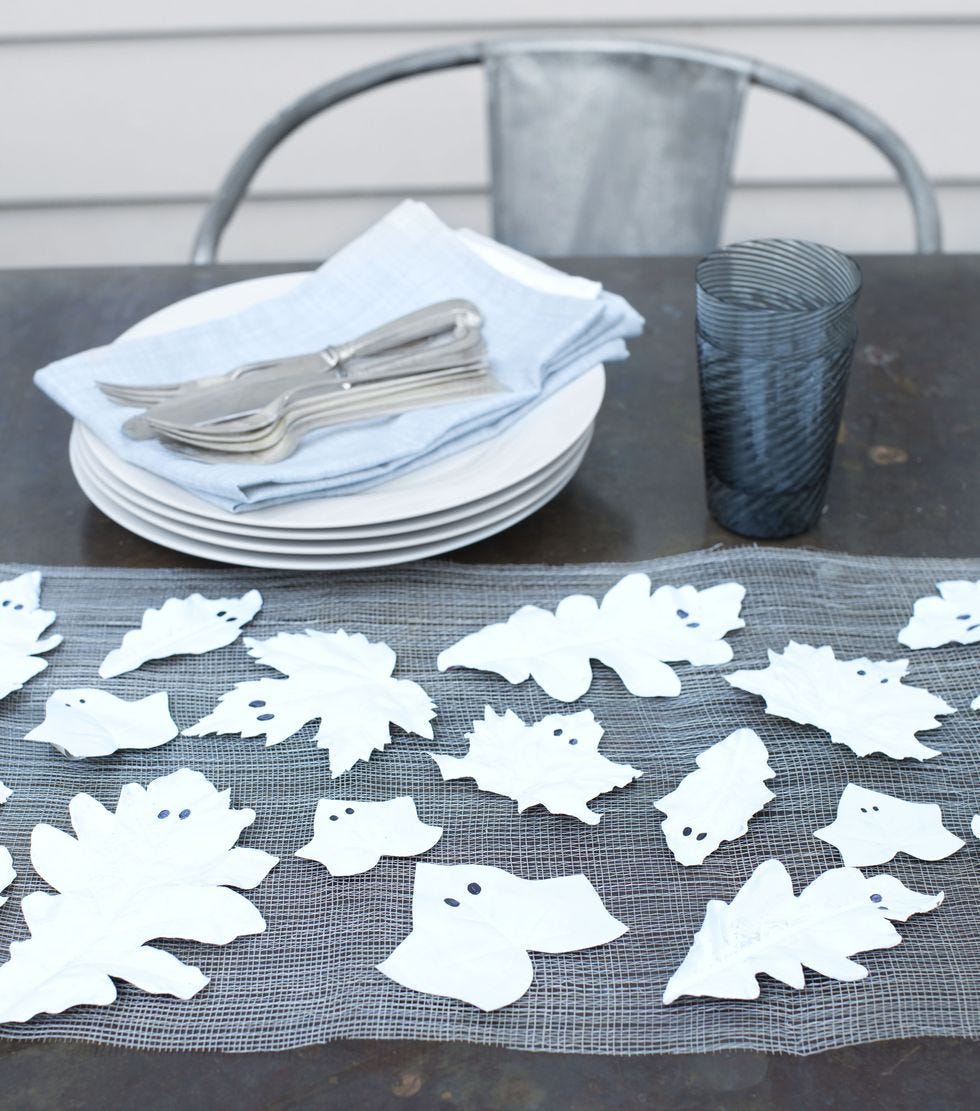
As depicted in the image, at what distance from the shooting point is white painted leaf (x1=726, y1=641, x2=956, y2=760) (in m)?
0.63

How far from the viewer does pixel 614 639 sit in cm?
70

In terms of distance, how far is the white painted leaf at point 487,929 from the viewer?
0.51 m

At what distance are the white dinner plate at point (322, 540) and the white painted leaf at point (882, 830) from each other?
0.91 feet

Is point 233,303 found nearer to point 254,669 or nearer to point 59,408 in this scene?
point 59,408

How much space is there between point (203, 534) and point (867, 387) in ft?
1.61

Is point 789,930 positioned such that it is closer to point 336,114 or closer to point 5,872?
point 5,872

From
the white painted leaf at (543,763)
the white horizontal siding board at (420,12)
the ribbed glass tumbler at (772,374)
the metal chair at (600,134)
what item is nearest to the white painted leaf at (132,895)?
the white painted leaf at (543,763)

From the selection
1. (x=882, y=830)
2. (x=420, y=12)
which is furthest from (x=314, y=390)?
(x=420, y=12)

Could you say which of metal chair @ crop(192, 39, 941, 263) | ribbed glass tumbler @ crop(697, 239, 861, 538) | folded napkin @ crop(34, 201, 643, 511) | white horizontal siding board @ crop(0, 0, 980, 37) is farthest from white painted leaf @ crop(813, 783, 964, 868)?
white horizontal siding board @ crop(0, 0, 980, 37)

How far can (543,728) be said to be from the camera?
0.64m

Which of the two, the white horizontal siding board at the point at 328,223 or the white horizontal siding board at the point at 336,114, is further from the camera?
the white horizontal siding board at the point at 328,223

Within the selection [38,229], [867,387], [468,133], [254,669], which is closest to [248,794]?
[254,669]

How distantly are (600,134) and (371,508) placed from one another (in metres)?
0.73

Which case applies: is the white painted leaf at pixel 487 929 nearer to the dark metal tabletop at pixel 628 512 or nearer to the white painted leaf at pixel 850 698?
the dark metal tabletop at pixel 628 512
